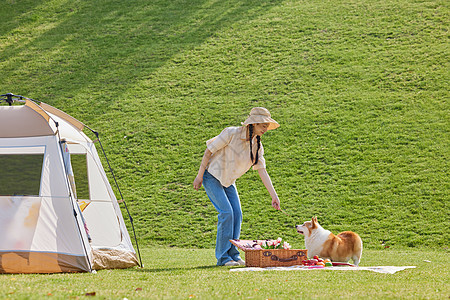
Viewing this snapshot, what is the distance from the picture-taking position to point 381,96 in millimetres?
13719

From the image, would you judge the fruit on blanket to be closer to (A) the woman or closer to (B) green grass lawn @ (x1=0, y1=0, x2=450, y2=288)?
(A) the woman

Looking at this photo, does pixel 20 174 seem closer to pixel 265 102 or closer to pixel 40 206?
pixel 40 206

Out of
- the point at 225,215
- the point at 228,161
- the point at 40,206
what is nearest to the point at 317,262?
the point at 225,215

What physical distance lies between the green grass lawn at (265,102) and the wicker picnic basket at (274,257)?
1.98ft

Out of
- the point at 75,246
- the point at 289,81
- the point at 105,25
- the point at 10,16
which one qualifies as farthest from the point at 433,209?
the point at 10,16

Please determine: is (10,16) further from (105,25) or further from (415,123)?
(415,123)

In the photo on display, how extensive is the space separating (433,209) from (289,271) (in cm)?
653

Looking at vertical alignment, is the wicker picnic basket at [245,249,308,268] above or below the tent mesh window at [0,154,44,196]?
below

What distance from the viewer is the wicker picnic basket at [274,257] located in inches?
201

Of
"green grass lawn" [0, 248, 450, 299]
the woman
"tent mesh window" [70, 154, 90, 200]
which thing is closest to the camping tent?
"green grass lawn" [0, 248, 450, 299]

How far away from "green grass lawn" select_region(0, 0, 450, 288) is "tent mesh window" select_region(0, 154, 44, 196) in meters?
1.31

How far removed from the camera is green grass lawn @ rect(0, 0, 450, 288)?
9.85 m

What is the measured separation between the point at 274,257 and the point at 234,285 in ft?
4.84

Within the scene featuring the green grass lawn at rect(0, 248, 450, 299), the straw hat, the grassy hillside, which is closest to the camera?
the green grass lawn at rect(0, 248, 450, 299)
